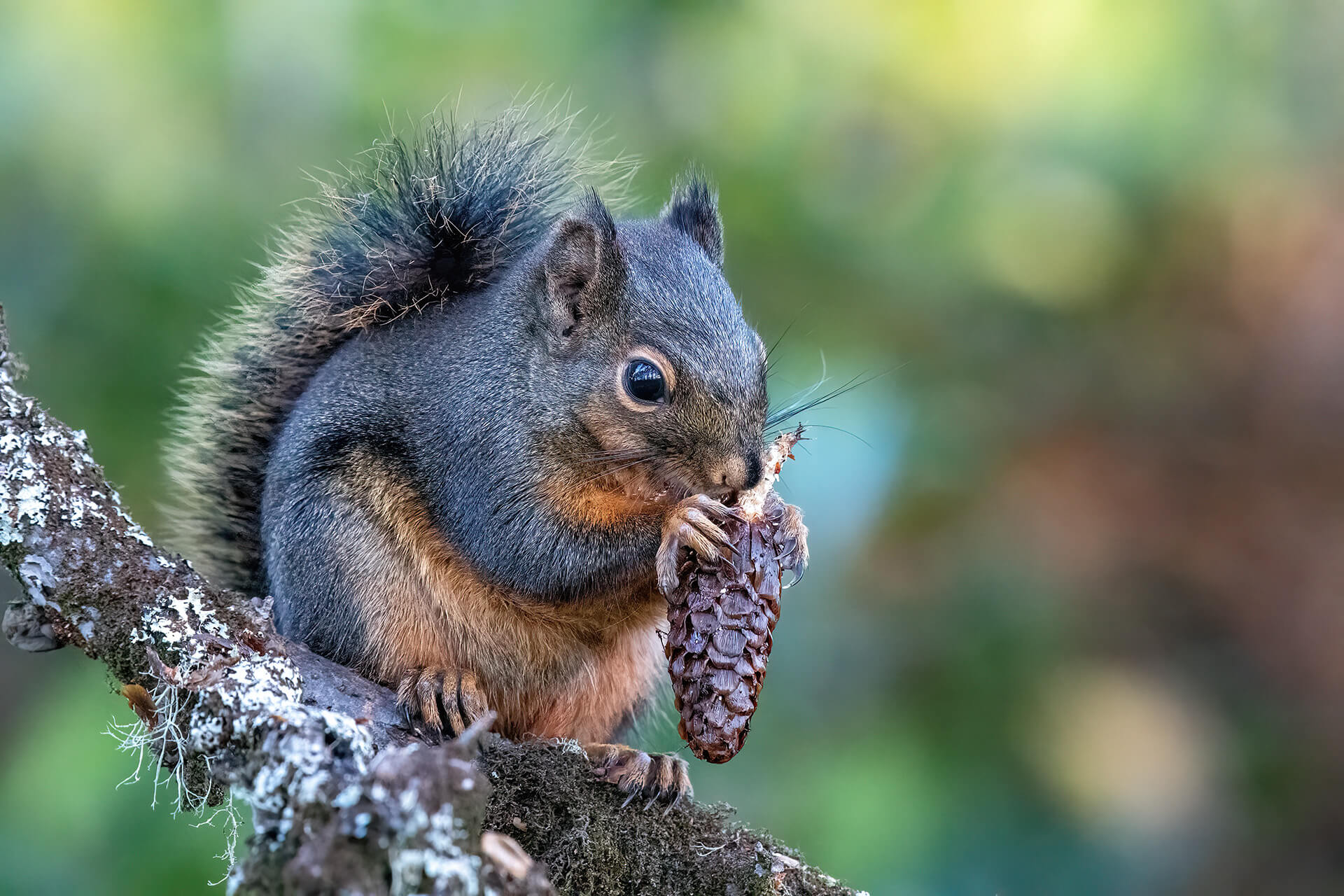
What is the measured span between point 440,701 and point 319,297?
0.82 m

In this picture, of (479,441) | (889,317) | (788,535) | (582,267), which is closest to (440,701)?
(479,441)

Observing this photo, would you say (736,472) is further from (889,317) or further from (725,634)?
(889,317)

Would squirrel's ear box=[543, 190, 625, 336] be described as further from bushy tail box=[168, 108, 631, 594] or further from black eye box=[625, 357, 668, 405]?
bushy tail box=[168, 108, 631, 594]

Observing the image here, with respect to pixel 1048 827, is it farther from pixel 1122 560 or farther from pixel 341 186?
pixel 341 186

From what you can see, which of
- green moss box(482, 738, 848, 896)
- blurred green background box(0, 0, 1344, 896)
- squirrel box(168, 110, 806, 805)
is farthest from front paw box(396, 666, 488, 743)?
blurred green background box(0, 0, 1344, 896)

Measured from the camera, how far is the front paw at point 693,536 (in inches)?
59.4

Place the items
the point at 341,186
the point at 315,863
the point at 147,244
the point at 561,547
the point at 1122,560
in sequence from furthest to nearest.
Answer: the point at 1122,560 < the point at 147,244 < the point at 341,186 < the point at 561,547 < the point at 315,863

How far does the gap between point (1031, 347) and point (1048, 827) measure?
3.97 feet

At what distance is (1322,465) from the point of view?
3.56m

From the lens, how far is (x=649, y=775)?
1603 millimetres

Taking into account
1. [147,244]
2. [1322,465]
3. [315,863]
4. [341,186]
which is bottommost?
[315,863]

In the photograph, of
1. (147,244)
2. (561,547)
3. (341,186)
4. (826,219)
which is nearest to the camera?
(561,547)

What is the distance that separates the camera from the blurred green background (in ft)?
7.84

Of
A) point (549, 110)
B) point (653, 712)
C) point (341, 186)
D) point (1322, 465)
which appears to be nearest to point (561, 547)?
point (653, 712)
